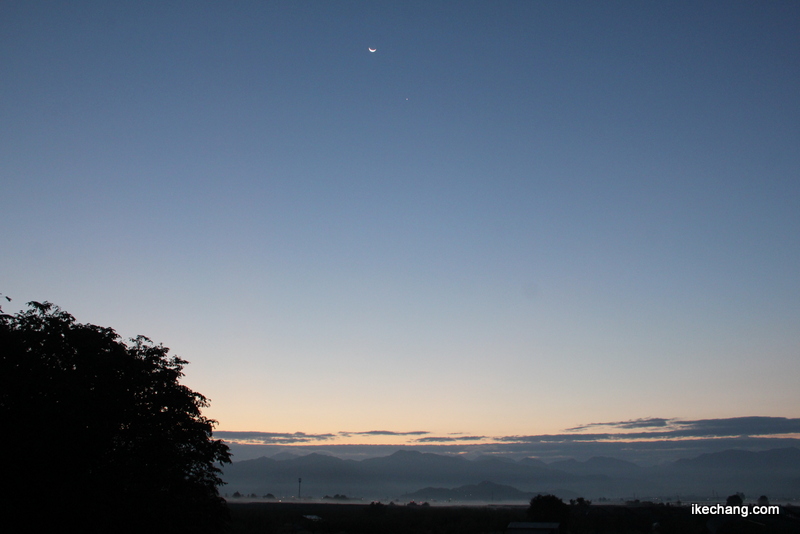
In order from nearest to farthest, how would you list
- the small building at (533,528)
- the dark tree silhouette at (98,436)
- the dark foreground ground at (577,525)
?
the dark tree silhouette at (98,436), the small building at (533,528), the dark foreground ground at (577,525)

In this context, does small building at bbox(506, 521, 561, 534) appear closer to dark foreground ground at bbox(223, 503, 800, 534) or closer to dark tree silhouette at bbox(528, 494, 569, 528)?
dark foreground ground at bbox(223, 503, 800, 534)

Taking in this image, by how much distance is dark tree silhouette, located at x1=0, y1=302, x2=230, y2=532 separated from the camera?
23.1 meters

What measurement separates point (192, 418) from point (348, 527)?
5291cm

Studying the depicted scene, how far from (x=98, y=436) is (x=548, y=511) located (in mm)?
61675

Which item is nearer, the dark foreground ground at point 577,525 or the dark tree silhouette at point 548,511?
the dark foreground ground at point 577,525

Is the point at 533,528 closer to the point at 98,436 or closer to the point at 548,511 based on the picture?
the point at 548,511

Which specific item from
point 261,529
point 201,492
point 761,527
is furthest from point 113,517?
point 761,527

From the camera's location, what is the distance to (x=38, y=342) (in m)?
26.4

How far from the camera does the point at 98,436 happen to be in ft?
Answer: 83.4

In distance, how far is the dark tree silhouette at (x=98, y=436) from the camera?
23.1 meters

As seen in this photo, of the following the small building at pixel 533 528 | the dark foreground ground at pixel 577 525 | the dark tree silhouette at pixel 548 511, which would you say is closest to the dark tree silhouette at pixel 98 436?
the small building at pixel 533 528

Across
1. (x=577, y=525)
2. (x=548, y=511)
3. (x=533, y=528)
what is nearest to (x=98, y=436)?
(x=533, y=528)

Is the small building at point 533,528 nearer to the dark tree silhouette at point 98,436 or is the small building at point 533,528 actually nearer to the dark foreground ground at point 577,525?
the dark foreground ground at point 577,525

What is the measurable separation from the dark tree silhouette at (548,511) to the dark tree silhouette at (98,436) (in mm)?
53811
